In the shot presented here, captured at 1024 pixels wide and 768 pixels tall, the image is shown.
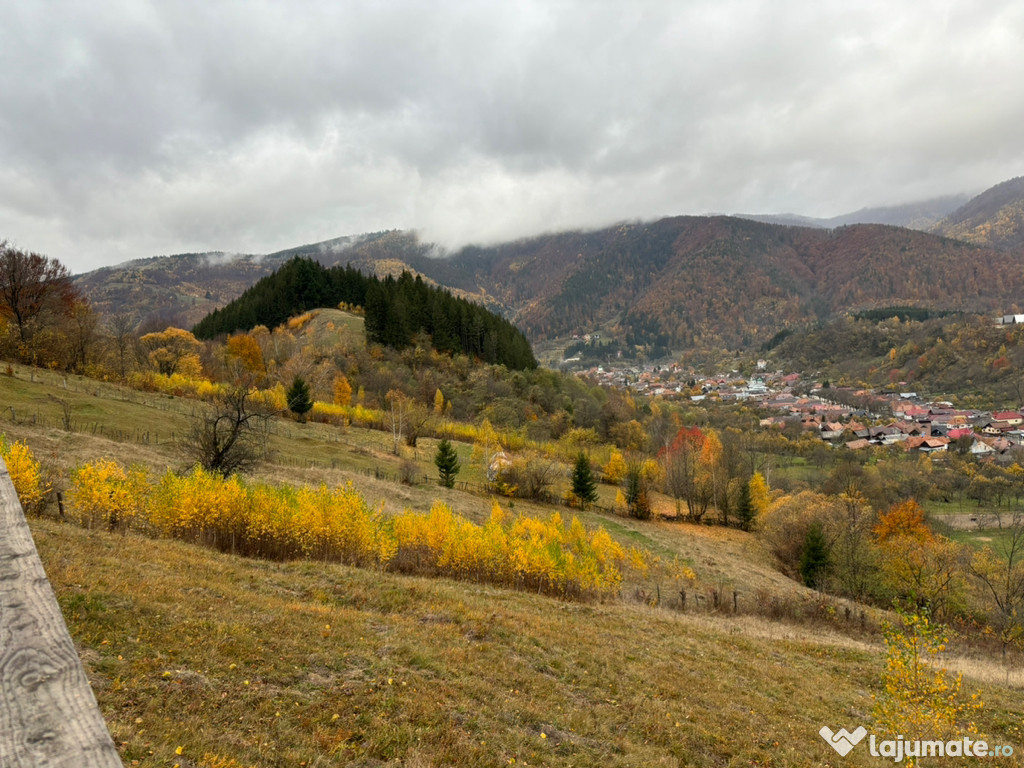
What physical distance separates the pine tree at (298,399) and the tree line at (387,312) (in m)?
34.5

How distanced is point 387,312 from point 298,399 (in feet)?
122

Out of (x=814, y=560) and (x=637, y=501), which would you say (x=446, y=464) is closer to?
(x=637, y=501)

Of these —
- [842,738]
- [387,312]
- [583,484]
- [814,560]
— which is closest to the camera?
[842,738]

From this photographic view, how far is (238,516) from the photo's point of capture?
841 inches

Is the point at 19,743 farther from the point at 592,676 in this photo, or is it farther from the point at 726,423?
the point at 726,423

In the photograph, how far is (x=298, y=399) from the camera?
63.6 metres

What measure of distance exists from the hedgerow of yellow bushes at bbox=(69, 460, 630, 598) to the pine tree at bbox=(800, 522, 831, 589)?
2515cm

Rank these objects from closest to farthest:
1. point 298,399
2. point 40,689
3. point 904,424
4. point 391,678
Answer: point 40,689, point 391,678, point 298,399, point 904,424

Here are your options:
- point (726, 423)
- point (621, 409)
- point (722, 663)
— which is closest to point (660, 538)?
point (722, 663)

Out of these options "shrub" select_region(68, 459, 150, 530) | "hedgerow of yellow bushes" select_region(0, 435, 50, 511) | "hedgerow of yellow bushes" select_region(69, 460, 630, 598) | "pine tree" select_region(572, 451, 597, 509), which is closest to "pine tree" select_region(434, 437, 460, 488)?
"pine tree" select_region(572, 451, 597, 509)

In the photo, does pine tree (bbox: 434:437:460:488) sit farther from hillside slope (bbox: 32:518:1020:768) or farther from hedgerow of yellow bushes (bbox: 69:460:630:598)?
hillside slope (bbox: 32:518:1020:768)

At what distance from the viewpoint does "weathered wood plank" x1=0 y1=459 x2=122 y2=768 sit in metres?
1.72

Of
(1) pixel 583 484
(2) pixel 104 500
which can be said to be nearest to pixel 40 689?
(2) pixel 104 500

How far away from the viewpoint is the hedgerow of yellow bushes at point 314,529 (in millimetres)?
20078
